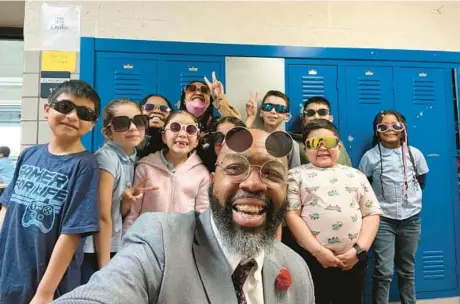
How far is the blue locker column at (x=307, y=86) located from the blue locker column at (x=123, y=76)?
3.36 feet

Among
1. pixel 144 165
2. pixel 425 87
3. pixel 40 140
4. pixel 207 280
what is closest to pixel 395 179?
pixel 425 87

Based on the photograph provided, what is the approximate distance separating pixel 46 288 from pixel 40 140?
1.65 metres

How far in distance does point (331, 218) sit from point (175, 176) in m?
0.84

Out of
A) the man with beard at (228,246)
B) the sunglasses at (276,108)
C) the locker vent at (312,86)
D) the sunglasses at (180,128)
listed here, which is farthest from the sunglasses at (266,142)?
the locker vent at (312,86)

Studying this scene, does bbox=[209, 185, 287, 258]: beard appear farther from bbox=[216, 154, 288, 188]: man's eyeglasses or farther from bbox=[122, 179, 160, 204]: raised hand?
bbox=[122, 179, 160, 204]: raised hand

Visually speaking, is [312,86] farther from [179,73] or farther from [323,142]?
[179,73]

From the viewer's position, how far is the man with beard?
2.35 ft

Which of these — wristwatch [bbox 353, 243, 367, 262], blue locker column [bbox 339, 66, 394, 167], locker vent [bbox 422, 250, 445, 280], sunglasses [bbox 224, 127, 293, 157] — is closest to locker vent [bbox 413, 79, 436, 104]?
blue locker column [bbox 339, 66, 394, 167]

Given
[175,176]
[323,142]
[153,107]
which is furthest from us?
[153,107]

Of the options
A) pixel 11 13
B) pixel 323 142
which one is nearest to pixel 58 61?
pixel 11 13

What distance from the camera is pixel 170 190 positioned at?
1670mm

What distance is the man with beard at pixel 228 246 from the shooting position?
0.71 m

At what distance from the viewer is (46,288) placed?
4.16 feet

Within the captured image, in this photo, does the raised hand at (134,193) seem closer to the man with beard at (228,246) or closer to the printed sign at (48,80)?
the man with beard at (228,246)
